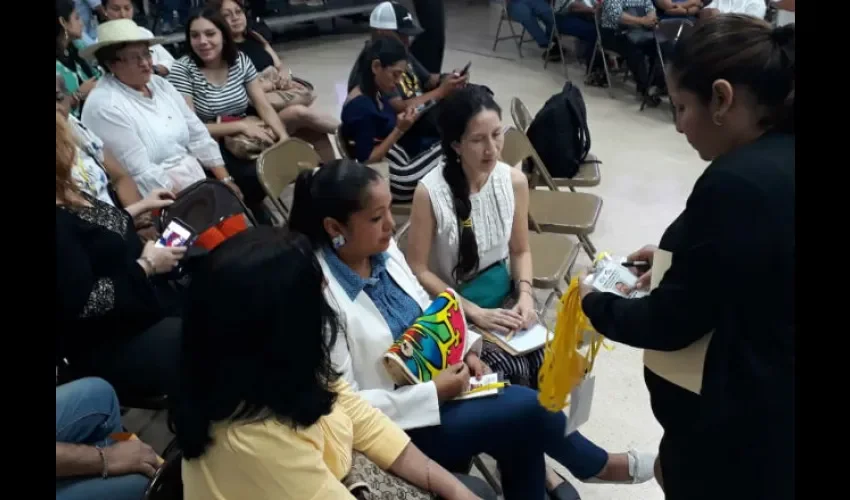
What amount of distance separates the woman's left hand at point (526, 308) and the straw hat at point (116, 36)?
1840mm

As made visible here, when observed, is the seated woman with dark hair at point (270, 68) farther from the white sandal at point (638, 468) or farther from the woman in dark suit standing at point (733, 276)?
the woman in dark suit standing at point (733, 276)

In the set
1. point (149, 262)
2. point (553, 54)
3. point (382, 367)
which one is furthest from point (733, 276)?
point (553, 54)

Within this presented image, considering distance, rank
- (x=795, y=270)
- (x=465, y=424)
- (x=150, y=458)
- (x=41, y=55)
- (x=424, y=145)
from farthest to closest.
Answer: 1. (x=424, y=145)
2. (x=465, y=424)
3. (x=150, y=458)
4. (x=795, y=270)
5. (x=41, y=55)

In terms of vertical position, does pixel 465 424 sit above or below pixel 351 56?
above

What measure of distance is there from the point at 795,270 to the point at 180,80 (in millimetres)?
3225

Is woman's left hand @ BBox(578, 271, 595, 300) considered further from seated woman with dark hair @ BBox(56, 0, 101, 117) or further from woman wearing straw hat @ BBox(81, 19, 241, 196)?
seated woman with dark hair @ BBox(56, 0, 101, 117)

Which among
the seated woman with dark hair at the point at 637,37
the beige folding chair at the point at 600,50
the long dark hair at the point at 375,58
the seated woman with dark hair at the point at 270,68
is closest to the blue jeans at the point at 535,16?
the beige folding chair at the point at 600,50

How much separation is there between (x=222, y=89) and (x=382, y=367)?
7.84 ft

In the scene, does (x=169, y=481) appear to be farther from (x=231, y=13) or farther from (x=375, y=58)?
(x=231, y=13)

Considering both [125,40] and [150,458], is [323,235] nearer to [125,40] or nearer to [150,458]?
[150,458]

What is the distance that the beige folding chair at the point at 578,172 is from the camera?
3.67m

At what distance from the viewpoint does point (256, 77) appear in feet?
12.9

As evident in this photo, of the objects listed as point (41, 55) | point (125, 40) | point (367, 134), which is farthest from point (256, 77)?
point (41, 55)

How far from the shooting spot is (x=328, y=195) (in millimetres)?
1849
